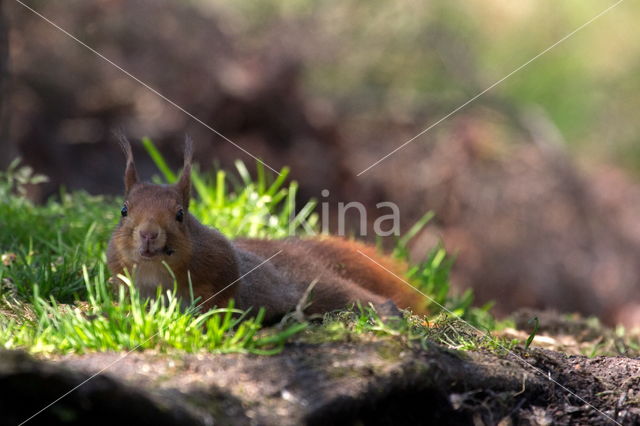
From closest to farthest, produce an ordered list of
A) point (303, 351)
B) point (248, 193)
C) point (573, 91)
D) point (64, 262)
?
point (303, 351) → point (64, 262) → point (248, 193) → point (573, 91)

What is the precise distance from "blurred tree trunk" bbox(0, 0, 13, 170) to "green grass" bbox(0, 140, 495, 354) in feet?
4.59

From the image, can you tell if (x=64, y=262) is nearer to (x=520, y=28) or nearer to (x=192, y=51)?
(x=192, y=51)

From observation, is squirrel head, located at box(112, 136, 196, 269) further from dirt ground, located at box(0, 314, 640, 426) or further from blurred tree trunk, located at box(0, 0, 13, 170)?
blurred tree trunk, located at box(0, 0, 13, 170)

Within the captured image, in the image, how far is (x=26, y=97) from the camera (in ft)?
31.2

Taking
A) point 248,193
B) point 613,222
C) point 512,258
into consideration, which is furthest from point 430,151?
point 248,193

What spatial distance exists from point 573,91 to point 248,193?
825 centimetres

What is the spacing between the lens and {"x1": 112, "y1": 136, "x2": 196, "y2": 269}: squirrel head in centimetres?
346

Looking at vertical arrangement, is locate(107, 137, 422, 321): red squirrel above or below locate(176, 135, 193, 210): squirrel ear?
below

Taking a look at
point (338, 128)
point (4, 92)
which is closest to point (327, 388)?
point (4, 92)

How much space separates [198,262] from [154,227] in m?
0.26

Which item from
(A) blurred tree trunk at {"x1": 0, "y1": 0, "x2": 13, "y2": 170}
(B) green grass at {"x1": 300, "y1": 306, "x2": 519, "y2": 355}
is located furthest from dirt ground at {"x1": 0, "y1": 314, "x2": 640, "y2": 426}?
(A) blurred tree trunk at {"x1": 0, "y1": 0, "x2": 13, "y2": 170}

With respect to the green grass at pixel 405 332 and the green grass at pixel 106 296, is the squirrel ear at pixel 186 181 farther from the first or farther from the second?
the green grass at pixel 405 332

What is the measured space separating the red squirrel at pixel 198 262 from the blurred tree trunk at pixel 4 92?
2937mm

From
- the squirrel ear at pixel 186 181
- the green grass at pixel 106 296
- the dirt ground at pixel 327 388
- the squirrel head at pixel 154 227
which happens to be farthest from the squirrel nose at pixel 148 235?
the dirt ground at pixel 327 388
